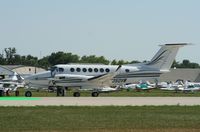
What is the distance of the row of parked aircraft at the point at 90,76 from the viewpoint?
52656 mm

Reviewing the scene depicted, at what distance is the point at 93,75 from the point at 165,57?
7684 millimetres

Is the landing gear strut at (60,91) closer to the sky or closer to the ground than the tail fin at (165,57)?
closer to the ground

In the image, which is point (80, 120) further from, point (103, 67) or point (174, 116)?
point (103, 67)

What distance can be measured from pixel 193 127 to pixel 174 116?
4.83m

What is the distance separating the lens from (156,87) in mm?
88562

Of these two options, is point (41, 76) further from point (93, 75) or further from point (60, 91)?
point (93, 75)

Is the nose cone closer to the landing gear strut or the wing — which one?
the landing gear strut

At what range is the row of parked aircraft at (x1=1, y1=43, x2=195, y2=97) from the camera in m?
52.7

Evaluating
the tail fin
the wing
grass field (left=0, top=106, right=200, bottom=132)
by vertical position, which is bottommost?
grass field (left=0, top=106, right=200, bottom=132)

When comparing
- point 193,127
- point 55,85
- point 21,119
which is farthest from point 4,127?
point 55,85

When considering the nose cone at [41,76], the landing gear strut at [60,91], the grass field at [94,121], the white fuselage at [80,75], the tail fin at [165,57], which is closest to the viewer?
the grass field at [94,121]

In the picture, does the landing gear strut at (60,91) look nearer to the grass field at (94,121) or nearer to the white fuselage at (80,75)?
the white fuselage at (80,75)

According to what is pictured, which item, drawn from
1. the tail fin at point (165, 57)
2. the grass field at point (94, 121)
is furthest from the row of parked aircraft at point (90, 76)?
the grass field at point (94, 121)

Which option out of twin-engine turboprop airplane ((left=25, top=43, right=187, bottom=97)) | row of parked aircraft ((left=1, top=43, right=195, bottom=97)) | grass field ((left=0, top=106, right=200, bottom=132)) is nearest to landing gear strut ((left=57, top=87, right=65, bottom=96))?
row of parked aircraft ((left=1, top=43, right=195, bottom=97))
